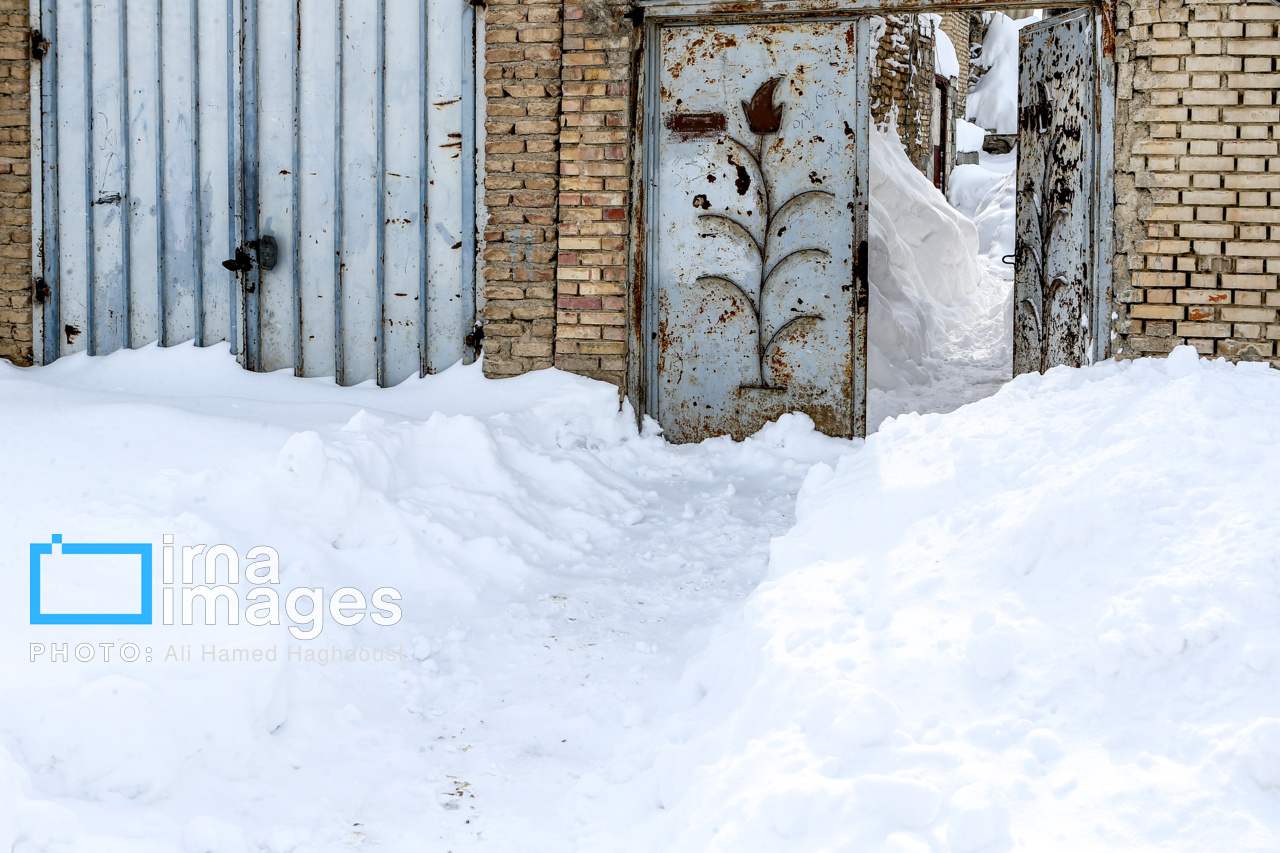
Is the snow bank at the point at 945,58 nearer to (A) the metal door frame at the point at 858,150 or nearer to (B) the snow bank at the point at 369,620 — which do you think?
(A) the metal door frame at the point at 858,150

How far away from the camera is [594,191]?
5148mm

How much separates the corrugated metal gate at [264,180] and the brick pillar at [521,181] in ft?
0.63

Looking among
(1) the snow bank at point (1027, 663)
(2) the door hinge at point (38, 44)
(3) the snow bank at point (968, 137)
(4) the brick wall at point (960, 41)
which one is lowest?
(1) the snow bank at point (1027, 663)

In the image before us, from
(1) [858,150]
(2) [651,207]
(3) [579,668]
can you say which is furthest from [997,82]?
(3) [579,668]

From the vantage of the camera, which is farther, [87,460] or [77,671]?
[87,460]

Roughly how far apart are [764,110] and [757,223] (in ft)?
1.84

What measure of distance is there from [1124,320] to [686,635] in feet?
9.37

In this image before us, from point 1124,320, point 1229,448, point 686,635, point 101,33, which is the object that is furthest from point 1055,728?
point 101,33

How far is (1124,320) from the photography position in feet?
16.1

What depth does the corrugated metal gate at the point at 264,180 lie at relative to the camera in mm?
5363

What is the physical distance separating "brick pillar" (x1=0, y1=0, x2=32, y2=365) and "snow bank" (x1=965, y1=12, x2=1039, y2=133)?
2393 centimetres

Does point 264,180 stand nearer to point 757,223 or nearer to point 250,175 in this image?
point 250,175

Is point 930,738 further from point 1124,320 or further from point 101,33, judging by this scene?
point 101,33

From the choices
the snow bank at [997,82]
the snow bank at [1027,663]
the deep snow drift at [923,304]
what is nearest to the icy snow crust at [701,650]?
the snow bank at [1027,663]
